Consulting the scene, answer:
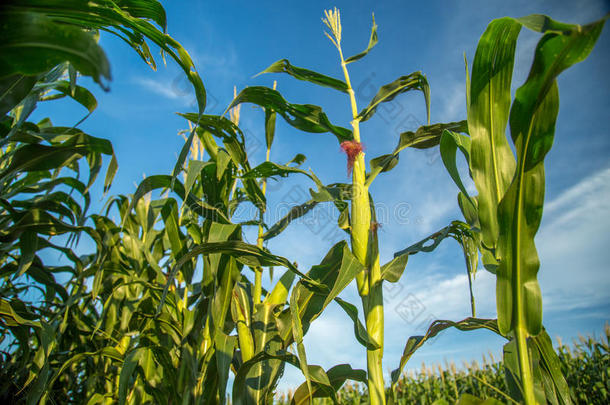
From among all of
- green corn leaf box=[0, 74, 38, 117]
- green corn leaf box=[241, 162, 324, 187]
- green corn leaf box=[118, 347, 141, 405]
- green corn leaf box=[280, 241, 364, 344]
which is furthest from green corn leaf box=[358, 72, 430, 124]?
green corn leaf box=[118, 347, 141, 405]

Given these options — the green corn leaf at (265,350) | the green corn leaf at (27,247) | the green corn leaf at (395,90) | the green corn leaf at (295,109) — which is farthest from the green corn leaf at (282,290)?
the green corn leaf at (27,247)

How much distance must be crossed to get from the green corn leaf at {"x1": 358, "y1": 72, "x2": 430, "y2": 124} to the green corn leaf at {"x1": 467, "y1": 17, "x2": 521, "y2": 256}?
621mm

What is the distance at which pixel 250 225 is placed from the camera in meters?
1.51

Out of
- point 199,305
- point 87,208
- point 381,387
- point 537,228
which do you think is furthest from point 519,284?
point 87,208

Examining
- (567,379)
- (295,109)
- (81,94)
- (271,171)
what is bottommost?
(567,379)

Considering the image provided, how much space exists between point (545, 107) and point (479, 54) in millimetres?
172

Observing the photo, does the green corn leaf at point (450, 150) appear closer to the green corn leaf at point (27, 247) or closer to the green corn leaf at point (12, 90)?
the green corn leaf at point (12, 90)

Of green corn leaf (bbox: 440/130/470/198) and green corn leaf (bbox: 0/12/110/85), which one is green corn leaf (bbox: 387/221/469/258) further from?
green corn leaf (bbox: 0/12/110/85)

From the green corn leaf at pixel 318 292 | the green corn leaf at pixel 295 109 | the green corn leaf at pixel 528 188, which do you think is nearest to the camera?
the green corn leaf at pixel 528 188

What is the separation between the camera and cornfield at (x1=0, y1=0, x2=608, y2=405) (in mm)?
582

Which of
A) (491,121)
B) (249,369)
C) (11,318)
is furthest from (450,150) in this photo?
(11,318)

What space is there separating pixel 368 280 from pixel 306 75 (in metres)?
0.93

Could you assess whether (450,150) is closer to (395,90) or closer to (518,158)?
(518,158)

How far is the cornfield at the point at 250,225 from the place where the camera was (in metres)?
0.58
